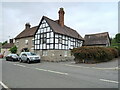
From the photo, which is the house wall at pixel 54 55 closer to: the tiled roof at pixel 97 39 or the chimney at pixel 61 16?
the chimney at pixel 61 16

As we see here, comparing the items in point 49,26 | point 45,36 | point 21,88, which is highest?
point 49,26

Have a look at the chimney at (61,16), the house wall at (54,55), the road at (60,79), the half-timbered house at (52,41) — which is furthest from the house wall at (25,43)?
the road at (60,79)

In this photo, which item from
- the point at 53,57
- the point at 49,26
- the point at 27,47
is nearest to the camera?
the point at 53,57

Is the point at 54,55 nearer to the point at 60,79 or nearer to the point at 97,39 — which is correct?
the point at 97,39

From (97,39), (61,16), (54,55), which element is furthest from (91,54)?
(97,39)

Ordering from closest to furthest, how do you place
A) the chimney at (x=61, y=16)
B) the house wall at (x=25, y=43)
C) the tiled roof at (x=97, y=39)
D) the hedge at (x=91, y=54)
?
the hedge at (x=91, y=54), the chimney at (x=61, y=16), the house wall at (x=25, y=43), the tiled roof at (x=97, y=39)

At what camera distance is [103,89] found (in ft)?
19.9

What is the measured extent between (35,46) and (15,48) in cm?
1149

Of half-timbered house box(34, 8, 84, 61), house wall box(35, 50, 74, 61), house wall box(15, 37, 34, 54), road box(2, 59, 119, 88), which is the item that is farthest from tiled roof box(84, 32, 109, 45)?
road box(2, 59, 119, 88)

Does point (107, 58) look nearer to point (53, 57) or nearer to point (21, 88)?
point (53, 57)

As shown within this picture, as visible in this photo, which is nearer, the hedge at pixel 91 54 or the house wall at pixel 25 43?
the hedge at pixel 91 54

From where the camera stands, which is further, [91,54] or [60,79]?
[91,54]

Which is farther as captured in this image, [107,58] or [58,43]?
[58,43]

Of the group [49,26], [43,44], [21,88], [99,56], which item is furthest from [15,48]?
[21,88]
